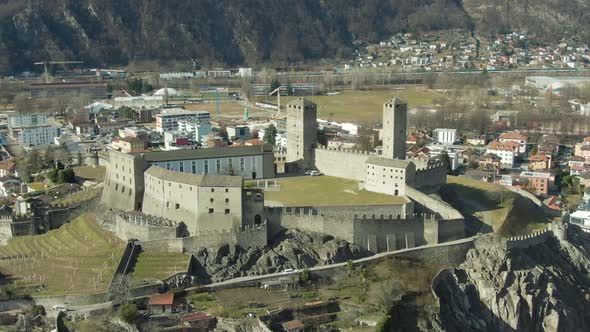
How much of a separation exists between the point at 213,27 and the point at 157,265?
140884mm

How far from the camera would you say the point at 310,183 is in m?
50.1

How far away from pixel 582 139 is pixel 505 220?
39.8m

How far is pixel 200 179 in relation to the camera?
4234 centimetres

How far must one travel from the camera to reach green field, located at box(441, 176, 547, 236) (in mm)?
47219

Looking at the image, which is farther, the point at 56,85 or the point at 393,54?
the point at 393,54

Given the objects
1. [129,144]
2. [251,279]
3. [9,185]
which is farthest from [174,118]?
[251,279]

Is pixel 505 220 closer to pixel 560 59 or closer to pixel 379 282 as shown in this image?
pixel 379 282

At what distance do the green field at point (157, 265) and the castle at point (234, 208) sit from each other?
0.59m

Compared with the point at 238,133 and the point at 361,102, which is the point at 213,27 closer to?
the point at 361,102

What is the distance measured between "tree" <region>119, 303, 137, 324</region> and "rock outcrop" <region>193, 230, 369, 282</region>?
5.12 meters

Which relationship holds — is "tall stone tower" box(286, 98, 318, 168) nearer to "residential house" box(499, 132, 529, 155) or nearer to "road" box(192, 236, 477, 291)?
"road" box(192, 236, 477, 291)

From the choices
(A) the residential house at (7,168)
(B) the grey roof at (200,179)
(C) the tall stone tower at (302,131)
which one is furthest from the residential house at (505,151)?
(A) the residential house at (7,168)

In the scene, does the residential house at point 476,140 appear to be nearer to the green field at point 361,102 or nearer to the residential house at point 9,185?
the green field at point 361,102

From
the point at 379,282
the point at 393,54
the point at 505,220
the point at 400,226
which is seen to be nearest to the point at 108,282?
the point at 379,282
